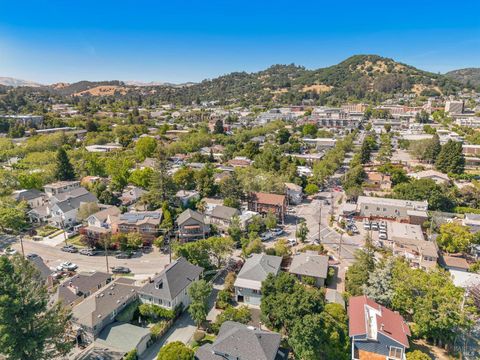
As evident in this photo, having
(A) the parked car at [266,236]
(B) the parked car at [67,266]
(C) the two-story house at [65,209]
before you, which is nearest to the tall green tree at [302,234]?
(A) the parked car at [266,236]

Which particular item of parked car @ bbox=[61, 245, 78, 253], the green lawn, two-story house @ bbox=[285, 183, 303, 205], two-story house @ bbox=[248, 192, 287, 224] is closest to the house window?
two-story house @ bbox=[248, 192, 287, 224]

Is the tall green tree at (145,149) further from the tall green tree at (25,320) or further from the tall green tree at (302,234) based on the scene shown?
the tall green tree at (25,320)

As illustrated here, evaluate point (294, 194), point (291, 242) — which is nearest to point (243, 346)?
point (291, 242)

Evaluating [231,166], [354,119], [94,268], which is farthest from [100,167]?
[354,119]

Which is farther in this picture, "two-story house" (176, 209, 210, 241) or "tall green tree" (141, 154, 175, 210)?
"tall green tree" (141, 154, 175, 210)

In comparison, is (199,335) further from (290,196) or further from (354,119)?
(354,119)

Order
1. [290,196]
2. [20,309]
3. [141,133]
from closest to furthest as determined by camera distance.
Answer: [20,309] → [290,196] → [141,133]

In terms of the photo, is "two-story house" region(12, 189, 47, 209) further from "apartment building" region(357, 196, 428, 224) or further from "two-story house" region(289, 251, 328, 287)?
"apartment building" region(357, 196, 428, 224)
